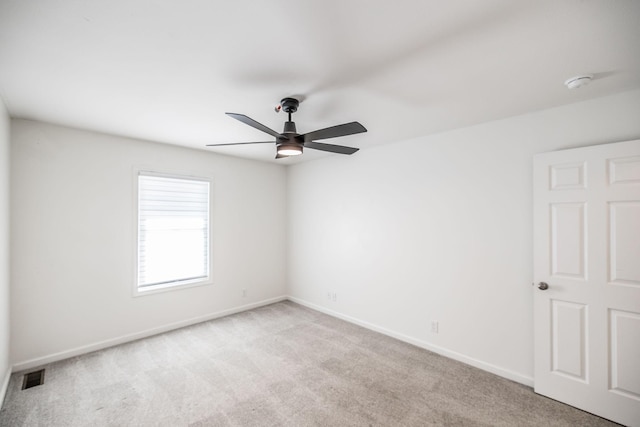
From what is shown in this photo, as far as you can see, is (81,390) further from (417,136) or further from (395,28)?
(417,136)

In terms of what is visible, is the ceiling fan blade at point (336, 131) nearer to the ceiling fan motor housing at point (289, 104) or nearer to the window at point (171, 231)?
Result: the ceiling fan motor housing at point (289, 104)

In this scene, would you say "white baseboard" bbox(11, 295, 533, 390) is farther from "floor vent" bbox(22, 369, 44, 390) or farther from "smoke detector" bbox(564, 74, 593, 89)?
"smoke detector" bbox(564, 74, 593, 89)

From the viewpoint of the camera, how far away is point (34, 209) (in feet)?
9.48

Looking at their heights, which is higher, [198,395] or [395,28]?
[395,28]

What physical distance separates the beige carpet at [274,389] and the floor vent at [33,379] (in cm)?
6

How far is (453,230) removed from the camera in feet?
10.2

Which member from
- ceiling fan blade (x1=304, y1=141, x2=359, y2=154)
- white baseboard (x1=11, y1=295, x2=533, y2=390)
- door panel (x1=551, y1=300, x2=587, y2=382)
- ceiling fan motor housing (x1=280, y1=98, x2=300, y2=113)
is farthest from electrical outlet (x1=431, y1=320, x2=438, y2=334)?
ceiling fan motor housing (x1=280, y1=98, x2=300, y2=113)

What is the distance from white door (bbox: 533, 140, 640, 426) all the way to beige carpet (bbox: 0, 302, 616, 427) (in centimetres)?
26

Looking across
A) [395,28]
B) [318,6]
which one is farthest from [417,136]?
[318,6]

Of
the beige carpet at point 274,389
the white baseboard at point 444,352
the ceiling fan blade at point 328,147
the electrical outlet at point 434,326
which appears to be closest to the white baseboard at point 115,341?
the beige carpet at point 274,389

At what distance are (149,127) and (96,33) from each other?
5.65 feet

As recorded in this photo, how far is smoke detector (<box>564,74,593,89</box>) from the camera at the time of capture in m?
1.93

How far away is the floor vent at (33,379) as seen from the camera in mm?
2542

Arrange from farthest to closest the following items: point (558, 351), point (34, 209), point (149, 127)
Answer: point (149, 127) → point (34, 209) → point (558, 351)
